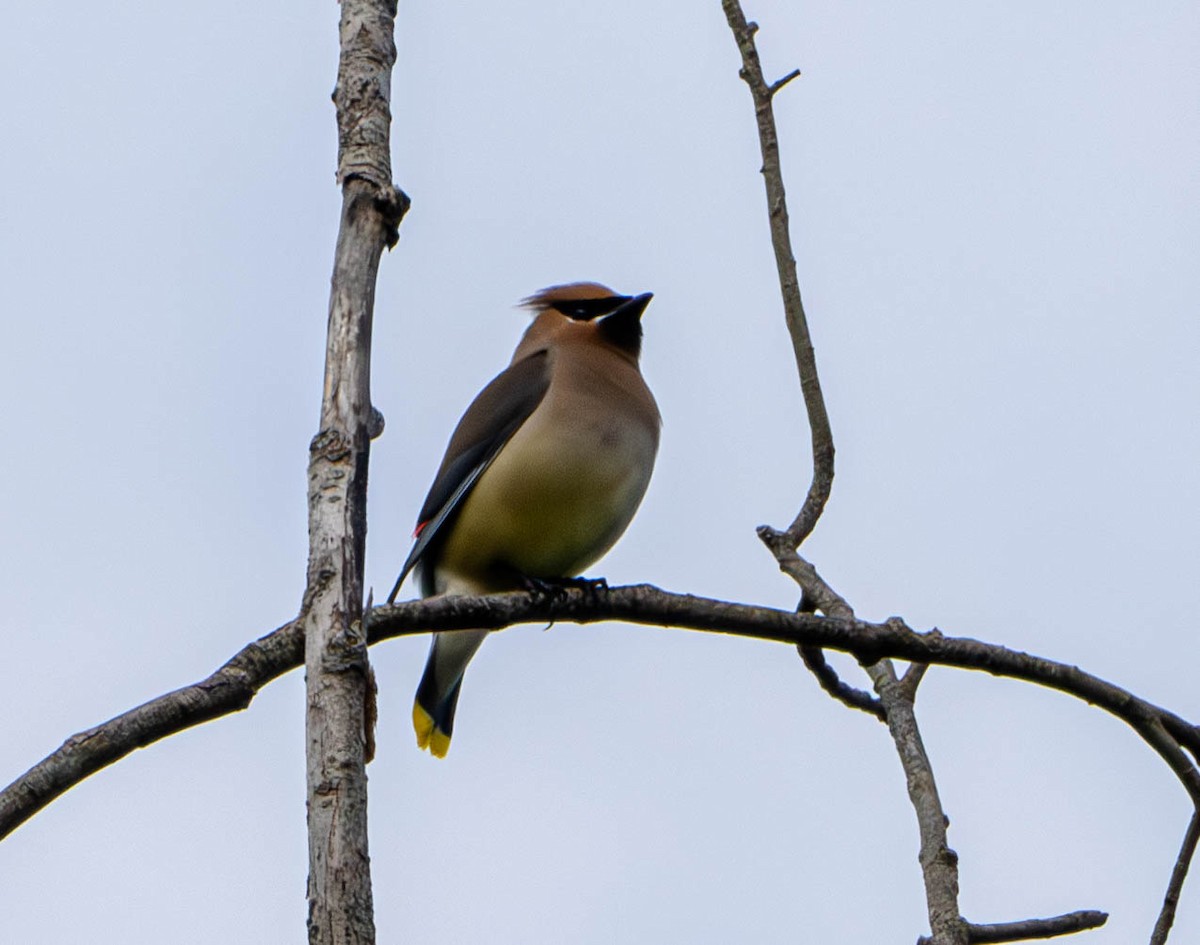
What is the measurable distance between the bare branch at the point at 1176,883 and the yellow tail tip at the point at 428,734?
2679mm

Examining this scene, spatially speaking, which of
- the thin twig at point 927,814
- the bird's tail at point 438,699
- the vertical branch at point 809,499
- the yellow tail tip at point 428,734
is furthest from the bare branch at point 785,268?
the yellow tail tip at point 428,734

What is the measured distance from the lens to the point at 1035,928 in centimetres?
276

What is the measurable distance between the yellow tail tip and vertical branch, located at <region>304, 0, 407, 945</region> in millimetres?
2778

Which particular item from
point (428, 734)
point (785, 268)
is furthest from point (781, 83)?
point (428, 734)

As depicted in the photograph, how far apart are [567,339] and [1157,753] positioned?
2564 mm

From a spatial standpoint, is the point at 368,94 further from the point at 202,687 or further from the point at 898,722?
the point at 898,722

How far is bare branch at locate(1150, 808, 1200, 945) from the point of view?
2.69 m

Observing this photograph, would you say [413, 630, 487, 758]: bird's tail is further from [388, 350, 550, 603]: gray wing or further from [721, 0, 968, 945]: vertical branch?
[721, 0, 968, 945]: vertical branch

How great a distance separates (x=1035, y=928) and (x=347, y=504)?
4.35ft

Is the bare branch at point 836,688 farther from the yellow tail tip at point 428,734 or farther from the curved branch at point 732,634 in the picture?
the yellow tail tip at point 428,734

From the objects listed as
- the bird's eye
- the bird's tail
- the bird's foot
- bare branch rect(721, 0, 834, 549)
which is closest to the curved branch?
bare branch rect(721, 0, 834, 549)

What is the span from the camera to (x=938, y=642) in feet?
9.59

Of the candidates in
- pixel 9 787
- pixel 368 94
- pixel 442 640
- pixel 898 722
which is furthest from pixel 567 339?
pixel 9 787

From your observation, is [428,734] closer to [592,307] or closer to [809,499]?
[592,307]
